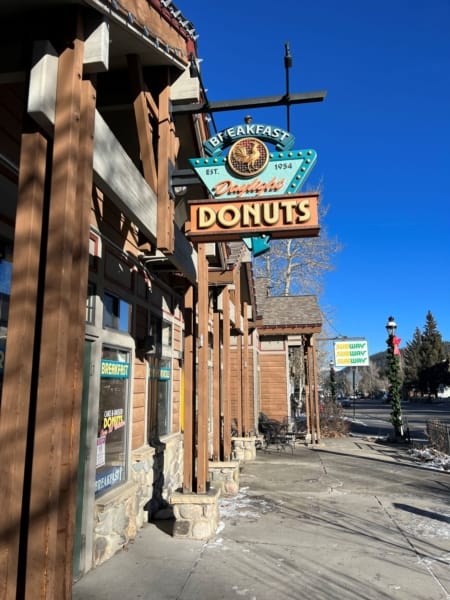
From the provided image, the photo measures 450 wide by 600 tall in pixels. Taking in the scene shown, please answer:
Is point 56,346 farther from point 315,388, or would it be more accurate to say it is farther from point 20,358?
point 315,388

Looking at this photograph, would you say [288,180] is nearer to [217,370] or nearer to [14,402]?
[14,402]

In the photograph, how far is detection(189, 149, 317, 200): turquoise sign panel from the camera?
17.5 feet

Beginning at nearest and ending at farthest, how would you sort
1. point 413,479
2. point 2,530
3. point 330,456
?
1. point 2,530
2. point 413,479
3. point 330,456

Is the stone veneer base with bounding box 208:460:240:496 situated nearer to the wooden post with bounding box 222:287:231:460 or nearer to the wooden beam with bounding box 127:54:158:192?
the wooden post with bounding box 222:287:231:460

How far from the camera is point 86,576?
14.7 feet

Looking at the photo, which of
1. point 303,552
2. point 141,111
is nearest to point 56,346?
point 141,111

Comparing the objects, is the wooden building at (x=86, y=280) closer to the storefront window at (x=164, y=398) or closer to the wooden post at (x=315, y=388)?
the storefront window at (x=164, y=398)

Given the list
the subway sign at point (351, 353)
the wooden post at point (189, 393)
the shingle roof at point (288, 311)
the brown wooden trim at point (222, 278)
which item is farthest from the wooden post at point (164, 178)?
the subway sign at point (351, 353)

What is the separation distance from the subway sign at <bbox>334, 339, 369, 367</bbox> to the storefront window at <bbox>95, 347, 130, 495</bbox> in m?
18.8

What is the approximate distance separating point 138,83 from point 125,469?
4438 mm

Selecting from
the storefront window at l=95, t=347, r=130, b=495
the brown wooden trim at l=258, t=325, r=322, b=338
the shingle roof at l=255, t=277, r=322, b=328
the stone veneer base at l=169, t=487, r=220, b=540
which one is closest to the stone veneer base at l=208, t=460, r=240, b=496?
the stone veneer base at l=169, t=487, r=220, b=540

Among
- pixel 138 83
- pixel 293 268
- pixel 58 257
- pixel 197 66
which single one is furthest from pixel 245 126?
pixel 293 268

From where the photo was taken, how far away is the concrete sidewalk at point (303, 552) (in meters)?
4.25

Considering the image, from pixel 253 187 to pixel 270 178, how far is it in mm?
224
